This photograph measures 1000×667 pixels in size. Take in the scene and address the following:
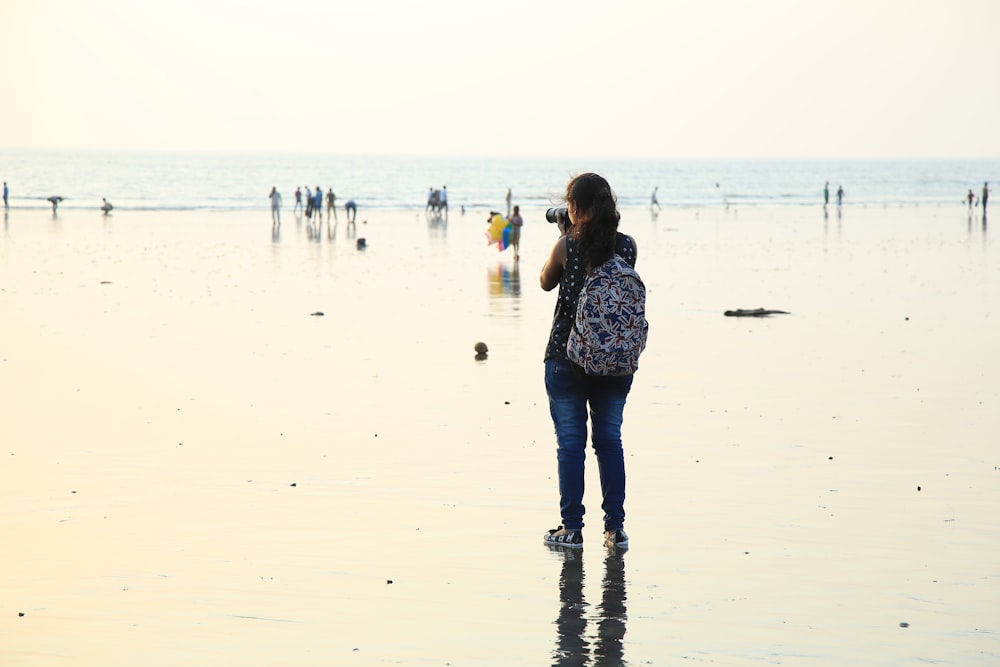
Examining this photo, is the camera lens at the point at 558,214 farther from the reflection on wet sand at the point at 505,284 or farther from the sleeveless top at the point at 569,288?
the reflection on wet sand at the point at 505,284

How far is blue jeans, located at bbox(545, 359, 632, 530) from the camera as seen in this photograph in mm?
7078

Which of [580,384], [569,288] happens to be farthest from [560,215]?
[580,384]

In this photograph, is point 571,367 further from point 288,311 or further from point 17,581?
point 288,311

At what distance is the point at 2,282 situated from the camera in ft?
80.2

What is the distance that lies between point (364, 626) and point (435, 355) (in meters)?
9.26

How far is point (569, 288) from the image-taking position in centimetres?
705

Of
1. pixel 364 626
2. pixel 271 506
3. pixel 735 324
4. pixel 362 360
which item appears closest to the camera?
pixel 364 626

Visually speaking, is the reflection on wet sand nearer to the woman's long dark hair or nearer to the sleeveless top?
the sleeveless top

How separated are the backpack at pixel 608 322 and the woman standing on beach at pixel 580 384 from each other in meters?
0.08

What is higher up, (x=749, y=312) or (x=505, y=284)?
(x=505, y=284)

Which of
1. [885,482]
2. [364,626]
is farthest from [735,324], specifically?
[364,626]

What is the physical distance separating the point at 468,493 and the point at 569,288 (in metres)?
1.71

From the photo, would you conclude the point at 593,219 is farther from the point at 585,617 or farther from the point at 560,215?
the point at 585,617

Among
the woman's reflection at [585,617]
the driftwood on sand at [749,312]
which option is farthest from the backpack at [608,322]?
the driftwood on sand at [749,312]
